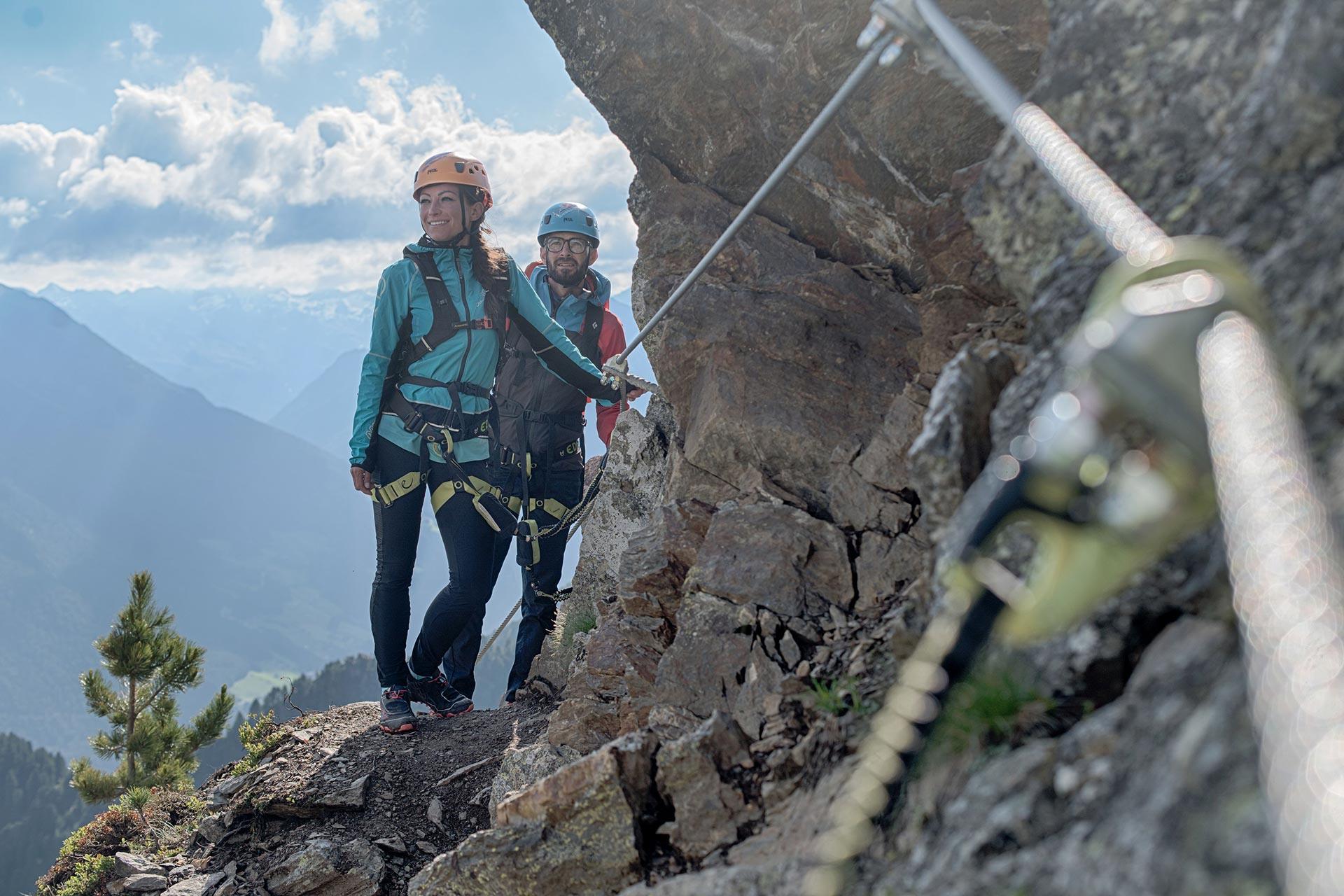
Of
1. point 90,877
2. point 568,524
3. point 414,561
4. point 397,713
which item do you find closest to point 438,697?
point 397,713

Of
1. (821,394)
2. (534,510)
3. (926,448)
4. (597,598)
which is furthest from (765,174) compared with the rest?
(926,448)

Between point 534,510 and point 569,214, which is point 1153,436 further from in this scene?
point 569,214

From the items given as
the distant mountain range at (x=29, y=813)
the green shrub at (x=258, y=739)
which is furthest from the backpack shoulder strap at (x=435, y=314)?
the distant mountain range at (x=29, y=813)

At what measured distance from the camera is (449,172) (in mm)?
9625

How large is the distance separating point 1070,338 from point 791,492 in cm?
477

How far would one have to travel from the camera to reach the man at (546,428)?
37.5 ft

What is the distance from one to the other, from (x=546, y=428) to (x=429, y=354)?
2.34m

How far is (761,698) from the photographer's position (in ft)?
19.1

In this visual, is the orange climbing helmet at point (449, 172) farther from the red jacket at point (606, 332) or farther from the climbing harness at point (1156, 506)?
the climbing harness at point (1156, 506)

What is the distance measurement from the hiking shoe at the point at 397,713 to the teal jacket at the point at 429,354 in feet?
9.33

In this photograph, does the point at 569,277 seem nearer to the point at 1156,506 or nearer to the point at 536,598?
the point at 536,598

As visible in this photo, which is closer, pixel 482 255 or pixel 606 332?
pixel 482 255

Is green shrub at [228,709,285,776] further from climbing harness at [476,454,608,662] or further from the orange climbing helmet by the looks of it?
the orange climbing helmet

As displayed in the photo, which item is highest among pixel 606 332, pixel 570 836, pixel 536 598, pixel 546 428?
pixel 606 332
